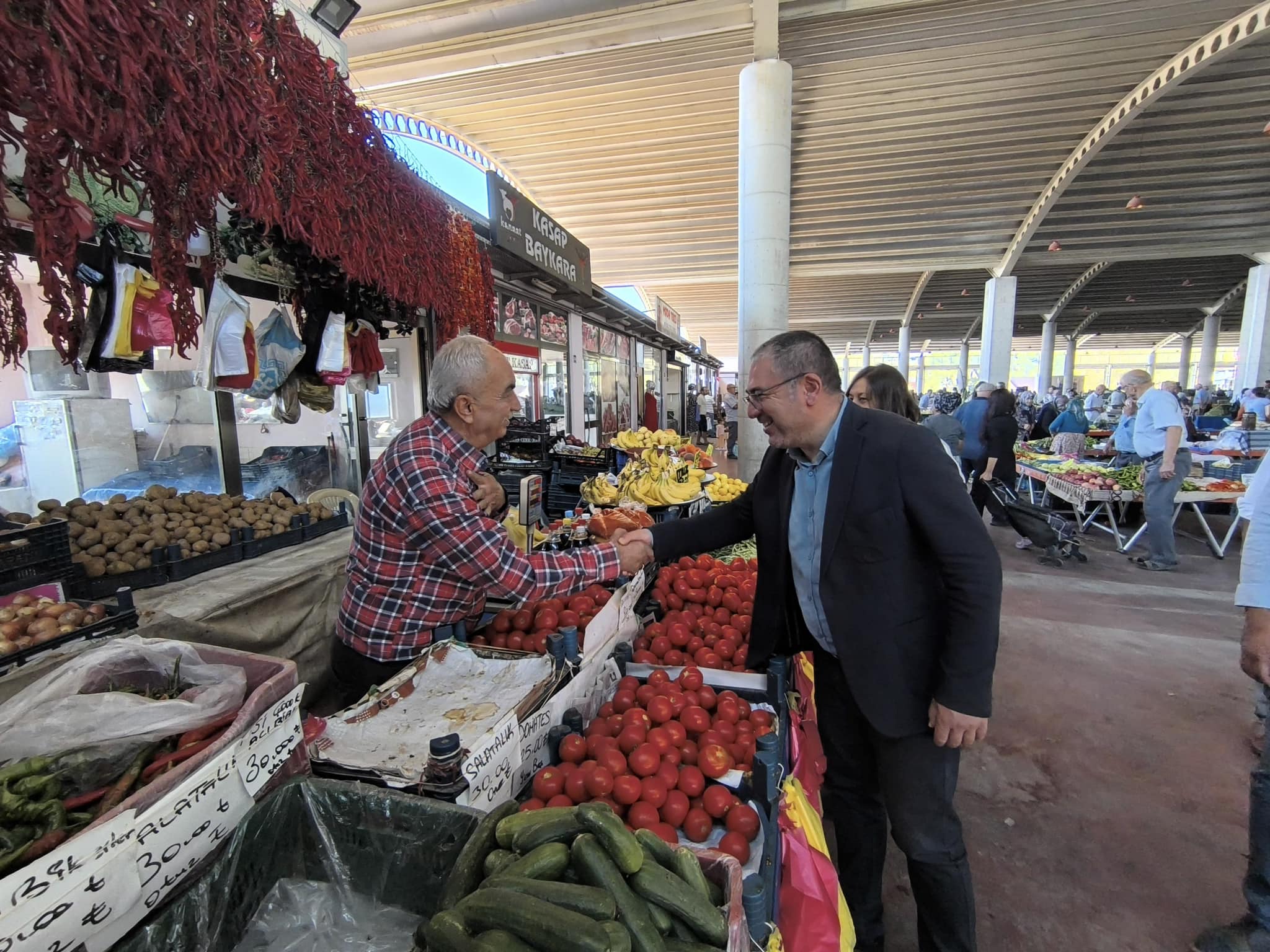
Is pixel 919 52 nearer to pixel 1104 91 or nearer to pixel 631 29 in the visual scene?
pixel 1104 91

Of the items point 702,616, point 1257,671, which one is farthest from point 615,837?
point 1257,671

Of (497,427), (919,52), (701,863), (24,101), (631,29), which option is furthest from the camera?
(919,52)

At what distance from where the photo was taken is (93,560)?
280cm

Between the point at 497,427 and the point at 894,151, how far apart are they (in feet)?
58.4

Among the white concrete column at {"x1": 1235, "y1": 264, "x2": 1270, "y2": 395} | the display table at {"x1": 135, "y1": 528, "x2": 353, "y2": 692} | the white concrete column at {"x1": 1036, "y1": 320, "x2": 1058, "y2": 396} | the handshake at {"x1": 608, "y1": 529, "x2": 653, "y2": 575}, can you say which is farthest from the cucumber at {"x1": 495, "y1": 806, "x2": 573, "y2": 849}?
the white concrete column at {"x1": 1036, "y1": 320, "x2": 1058, "y2": 396}

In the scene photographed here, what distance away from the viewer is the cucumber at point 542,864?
108cm

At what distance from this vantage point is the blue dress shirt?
191 cm

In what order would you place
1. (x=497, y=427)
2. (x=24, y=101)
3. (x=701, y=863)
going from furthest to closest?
(x=497, y=427)
(x=24, y=101)
(x=701, y=863)

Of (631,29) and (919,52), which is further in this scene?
(919,52)

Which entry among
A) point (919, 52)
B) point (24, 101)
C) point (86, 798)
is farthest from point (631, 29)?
point (86, 798)

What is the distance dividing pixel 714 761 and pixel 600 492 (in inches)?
127

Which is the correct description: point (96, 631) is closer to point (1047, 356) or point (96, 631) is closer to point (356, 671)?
point (356, 671)

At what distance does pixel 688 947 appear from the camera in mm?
1062

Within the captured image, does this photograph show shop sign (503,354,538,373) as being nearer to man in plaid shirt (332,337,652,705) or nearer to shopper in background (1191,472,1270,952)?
man in plaid shirt (332,337,652,705)
